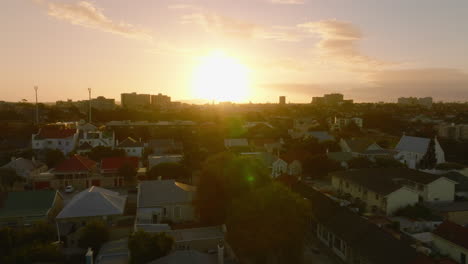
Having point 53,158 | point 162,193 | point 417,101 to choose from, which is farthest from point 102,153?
point 417,101

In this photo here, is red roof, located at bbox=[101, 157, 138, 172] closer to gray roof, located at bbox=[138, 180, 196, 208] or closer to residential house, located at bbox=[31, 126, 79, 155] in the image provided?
gray roof, located at bbox=[138, 180, 196, 208]

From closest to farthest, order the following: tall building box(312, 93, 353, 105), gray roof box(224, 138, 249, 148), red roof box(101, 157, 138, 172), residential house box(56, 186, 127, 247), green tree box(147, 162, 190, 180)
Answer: residential house box(56, 186, 127, 247) → green tree box(147, 162, 190, 180) → red roof box(101, 157, 138, 172) → gray roof box(224, 138, 249, 148) → tall building box(312, 93, 353, 105)

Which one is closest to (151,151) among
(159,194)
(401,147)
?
(159,194)

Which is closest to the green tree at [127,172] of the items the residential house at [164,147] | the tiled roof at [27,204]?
the tiled roof at [27,204]

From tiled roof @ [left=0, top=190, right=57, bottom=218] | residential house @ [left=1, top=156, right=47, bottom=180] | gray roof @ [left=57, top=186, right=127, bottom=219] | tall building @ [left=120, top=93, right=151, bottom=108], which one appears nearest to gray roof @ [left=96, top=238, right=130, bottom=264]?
gray roof @ [left=57, top=186, right=127, bottom=219]

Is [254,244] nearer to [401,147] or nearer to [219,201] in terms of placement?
[219,201]

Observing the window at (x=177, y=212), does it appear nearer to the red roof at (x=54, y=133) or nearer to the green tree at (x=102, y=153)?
the green tree at (x=102, y=153)
